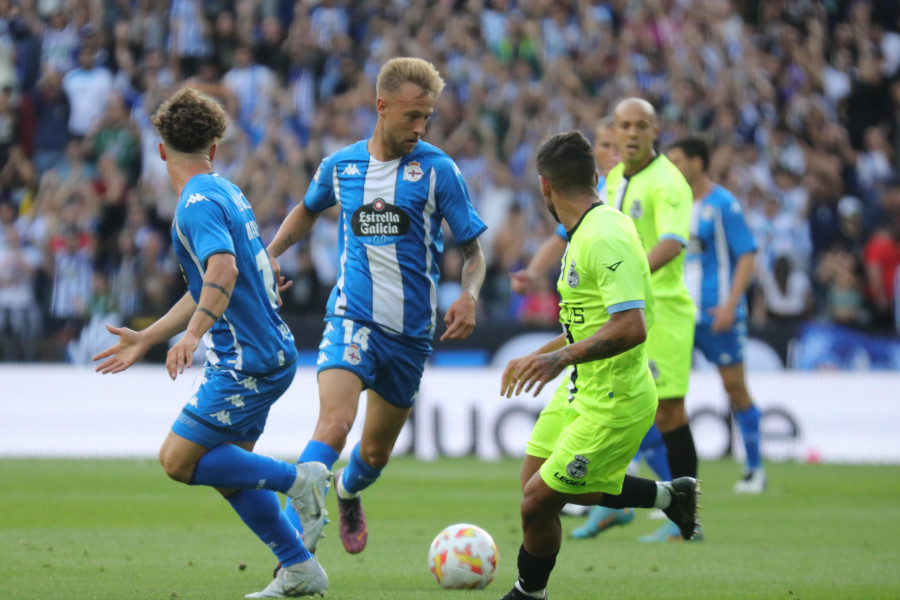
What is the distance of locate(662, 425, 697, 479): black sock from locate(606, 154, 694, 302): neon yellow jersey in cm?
98

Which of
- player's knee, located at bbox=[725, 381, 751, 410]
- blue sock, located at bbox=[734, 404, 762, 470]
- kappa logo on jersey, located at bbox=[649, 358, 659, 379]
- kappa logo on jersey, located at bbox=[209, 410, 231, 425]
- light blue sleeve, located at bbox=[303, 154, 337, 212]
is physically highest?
light blue sleeve, located at bbox=[303, 154, 337, 212]

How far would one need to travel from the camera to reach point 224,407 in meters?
5.63

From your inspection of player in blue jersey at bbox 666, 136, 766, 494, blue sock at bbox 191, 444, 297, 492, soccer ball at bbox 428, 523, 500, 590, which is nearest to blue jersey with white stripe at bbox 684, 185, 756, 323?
player in blue jersey at bbox 666, 136, 766, 494

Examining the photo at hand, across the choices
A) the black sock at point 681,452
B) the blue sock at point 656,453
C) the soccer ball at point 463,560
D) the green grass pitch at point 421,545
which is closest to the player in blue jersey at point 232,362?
the green grass pitch at point 421,545

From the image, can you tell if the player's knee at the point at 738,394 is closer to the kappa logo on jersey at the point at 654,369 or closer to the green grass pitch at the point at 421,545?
the green grass pitch at the point at 421,545

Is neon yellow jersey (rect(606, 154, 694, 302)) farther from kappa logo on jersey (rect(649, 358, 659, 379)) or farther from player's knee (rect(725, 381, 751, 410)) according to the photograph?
player's knee (rect(725, 381, 751, 410))

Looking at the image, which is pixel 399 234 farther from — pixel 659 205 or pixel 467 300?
pixel 659 205

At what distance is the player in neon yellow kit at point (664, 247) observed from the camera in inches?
328

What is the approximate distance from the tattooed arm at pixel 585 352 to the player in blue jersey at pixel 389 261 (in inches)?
62.8

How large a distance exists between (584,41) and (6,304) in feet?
33.6

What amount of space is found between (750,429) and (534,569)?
6322mm

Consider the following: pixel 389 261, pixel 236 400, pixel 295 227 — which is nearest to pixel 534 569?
pixel 236 400

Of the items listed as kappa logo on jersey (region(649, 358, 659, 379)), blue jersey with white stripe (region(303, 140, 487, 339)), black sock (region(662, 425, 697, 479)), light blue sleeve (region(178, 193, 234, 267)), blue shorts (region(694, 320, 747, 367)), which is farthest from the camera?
blue shorts (region(694, 320, 747, 367))

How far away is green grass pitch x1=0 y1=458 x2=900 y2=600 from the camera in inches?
250
